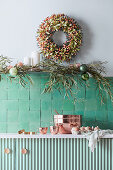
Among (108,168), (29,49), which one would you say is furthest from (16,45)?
(108,168)

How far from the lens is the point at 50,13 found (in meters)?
3.79

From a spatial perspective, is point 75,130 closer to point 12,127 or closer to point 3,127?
point 12,127

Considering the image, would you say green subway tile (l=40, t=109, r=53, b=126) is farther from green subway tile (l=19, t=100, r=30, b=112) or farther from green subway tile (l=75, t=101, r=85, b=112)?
green subway tile (l=75, t=101, r=85, b=112)

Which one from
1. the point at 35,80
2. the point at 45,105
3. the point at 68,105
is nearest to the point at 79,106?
the point at 68,105

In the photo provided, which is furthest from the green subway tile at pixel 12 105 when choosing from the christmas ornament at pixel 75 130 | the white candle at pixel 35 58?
the christmas ornament at pixel 75 130

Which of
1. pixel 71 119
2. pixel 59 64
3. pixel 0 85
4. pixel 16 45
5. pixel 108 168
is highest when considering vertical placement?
pixel 16 45

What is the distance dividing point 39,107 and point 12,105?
0.34m

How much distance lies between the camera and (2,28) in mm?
3799

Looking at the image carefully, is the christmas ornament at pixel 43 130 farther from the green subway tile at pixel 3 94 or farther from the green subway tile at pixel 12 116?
the green subway tile at pixel 3 94

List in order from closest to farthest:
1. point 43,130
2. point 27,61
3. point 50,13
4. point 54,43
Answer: point 43,130 → point 27,61 → point 54,43 → point 50,13

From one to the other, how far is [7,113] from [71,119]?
0.83m

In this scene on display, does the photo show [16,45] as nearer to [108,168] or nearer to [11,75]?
[11,75]

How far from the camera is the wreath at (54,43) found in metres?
3.65

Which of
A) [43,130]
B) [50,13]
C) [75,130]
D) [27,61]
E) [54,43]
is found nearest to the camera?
[75,130]
